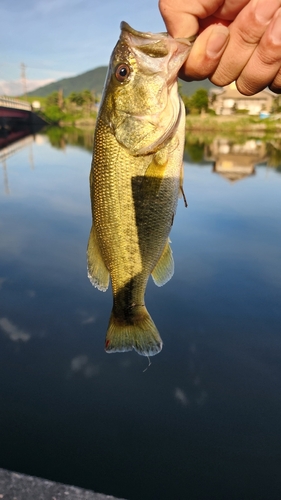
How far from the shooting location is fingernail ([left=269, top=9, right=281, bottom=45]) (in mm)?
1686

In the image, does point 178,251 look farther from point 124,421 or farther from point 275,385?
point 124,421

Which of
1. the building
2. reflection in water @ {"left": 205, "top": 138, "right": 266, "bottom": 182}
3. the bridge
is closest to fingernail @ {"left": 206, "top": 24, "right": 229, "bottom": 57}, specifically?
reflection in water @ {"left": 205, "top": 138, "right": 266, "bottom": 182}

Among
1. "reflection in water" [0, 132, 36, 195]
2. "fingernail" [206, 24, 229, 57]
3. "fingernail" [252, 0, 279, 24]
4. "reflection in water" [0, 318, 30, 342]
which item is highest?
"fingernail" [252, 0, 279, 24]

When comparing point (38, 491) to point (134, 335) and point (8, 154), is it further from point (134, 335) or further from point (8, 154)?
point (8, 154)

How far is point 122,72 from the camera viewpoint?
A: 1.91m

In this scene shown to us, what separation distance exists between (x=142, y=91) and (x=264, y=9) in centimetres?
65

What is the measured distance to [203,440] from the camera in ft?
14.1

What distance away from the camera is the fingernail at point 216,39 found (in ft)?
5.79

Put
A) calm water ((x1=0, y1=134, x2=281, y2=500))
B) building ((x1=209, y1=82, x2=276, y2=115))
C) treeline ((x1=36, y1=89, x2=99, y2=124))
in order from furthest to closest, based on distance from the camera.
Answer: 1. building ((x1=209, y1=82, x2=276, y2=115))
2. treeline ((x1=36, y1=89, x2=99, y2=124))
3. calm water ((x1=0, y1=134, x2=281, y2=500))

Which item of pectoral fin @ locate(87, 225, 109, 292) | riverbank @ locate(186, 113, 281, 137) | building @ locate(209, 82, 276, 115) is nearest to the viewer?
pectoral fin @ locate(87, 225, 109, 292)

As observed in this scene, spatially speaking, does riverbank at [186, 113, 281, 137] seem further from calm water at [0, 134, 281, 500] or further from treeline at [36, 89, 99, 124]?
calm water at [0, 134, 281, 500]

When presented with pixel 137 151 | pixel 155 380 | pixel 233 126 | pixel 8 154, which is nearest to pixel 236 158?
pixel 8 154

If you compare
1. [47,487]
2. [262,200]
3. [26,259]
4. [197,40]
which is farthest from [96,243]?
[262,200]

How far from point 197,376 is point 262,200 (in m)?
11.0
